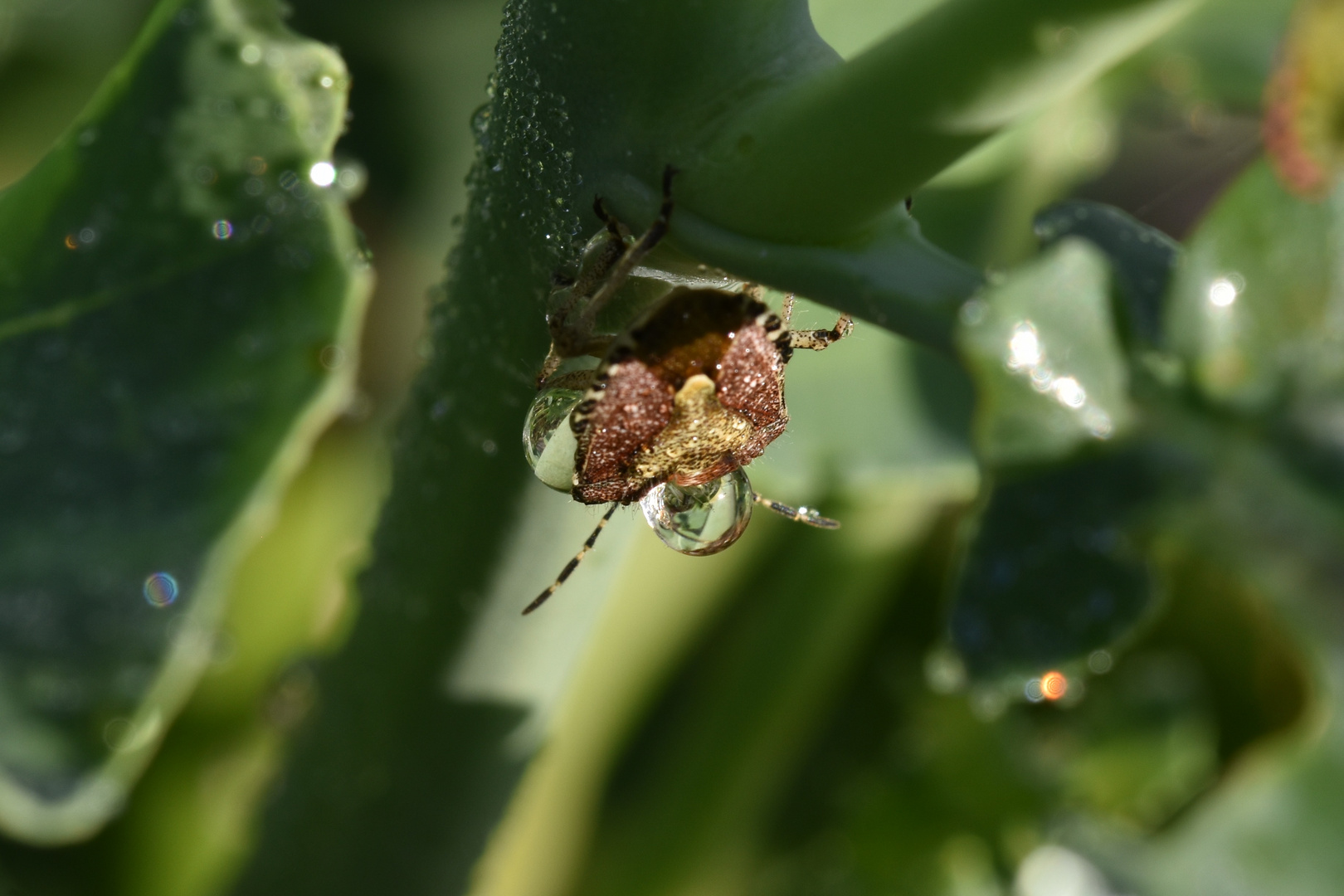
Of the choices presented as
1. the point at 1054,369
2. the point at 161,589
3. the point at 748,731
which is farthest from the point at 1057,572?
the point at 748,731

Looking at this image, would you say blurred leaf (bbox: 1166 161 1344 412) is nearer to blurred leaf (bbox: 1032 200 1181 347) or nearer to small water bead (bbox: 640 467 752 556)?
blurred leaf (bbox: 1032 200 1181 347)

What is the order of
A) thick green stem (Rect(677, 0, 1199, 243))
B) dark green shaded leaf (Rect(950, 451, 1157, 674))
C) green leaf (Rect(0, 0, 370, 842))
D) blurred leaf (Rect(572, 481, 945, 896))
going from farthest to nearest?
1. blurred leaf (Rect(572, 481, 945, 896))
2. green leaf (Rect(0, 0, 370, 842))
3. dark green shaded leaf (Rect(950, 451, 1157, 674))
4. thick green stem (Rect(677, 0, 1199, 243))

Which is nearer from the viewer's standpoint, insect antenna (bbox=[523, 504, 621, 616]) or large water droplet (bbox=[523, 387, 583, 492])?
large water droplet (bbox=[523, 387, 583, 492])

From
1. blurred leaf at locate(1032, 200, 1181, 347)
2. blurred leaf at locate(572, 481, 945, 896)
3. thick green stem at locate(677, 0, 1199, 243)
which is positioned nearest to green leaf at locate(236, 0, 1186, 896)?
thick green stem at locate(677, 0, 1199, 243)

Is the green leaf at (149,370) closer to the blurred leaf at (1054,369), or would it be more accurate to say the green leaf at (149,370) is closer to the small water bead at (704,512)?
the small water bead at (704,512)

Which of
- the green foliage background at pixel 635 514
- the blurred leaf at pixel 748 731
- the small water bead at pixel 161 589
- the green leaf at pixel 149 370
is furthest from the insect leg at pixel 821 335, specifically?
the blurred leaf at pixel 748 731

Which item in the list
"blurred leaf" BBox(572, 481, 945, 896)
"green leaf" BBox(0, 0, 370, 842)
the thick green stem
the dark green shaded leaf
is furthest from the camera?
"blurred leaf" BBox(572, 481, 945, 896)

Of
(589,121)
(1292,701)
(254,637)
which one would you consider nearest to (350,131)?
(254,637)

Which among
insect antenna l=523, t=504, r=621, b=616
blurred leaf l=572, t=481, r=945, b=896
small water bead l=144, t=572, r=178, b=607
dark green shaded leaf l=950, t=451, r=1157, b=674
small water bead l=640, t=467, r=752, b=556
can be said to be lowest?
blurred leaf l=572, t=481, r=945, b=896
